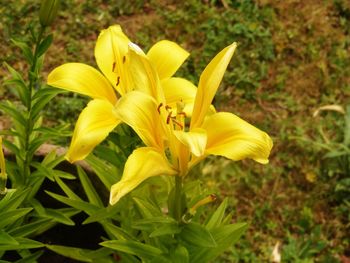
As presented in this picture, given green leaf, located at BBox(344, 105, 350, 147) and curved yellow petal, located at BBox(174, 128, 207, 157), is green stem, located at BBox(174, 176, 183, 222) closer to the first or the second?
curved yellow petal, located at BBox(174, 128, 207, 157)

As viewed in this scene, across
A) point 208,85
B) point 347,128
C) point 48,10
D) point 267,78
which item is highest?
point 48,10

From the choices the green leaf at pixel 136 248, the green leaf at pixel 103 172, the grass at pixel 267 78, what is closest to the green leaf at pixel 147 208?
the green leaf at pixel 136 248

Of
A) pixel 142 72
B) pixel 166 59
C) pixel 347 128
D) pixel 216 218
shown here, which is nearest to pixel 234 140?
pixel 142 72

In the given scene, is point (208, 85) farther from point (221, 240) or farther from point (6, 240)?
point (6, 240)

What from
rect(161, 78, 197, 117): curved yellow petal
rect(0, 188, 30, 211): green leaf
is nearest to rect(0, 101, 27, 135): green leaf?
rect(0, 188, 30, 211): green leaf

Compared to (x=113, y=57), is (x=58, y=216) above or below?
below

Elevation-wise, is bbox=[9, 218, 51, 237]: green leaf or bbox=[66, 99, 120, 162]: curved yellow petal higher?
bbox=[66, 99, 120, 162]: curved yellow petal

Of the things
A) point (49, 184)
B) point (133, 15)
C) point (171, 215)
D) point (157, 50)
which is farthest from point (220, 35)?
point (171, 215)
